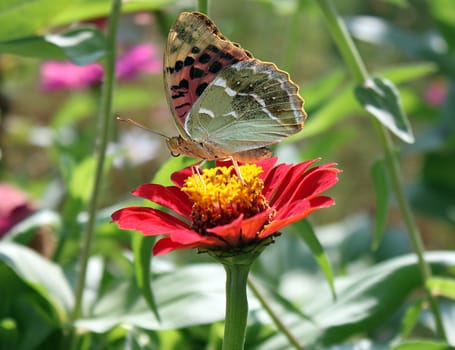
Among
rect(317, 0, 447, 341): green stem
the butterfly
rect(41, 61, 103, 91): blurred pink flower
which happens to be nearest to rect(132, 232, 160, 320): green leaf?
the butterfly

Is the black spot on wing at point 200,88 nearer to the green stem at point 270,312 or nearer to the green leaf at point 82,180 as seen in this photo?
the green stem at point 270,312

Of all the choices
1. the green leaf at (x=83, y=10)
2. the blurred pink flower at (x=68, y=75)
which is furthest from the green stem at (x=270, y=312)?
the blurred pink flower at (x=68, y=75)

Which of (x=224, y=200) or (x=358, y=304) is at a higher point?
(x=224, y=200)

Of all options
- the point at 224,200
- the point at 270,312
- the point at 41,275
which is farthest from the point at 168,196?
the point at 41,275

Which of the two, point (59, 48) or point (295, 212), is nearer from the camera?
point (295, 212)

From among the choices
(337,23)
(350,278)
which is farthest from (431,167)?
(337,23)

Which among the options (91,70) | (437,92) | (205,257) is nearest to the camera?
(205,257)

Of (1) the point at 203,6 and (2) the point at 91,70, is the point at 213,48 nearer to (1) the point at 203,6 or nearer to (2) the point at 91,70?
(1) the point at 203,6
